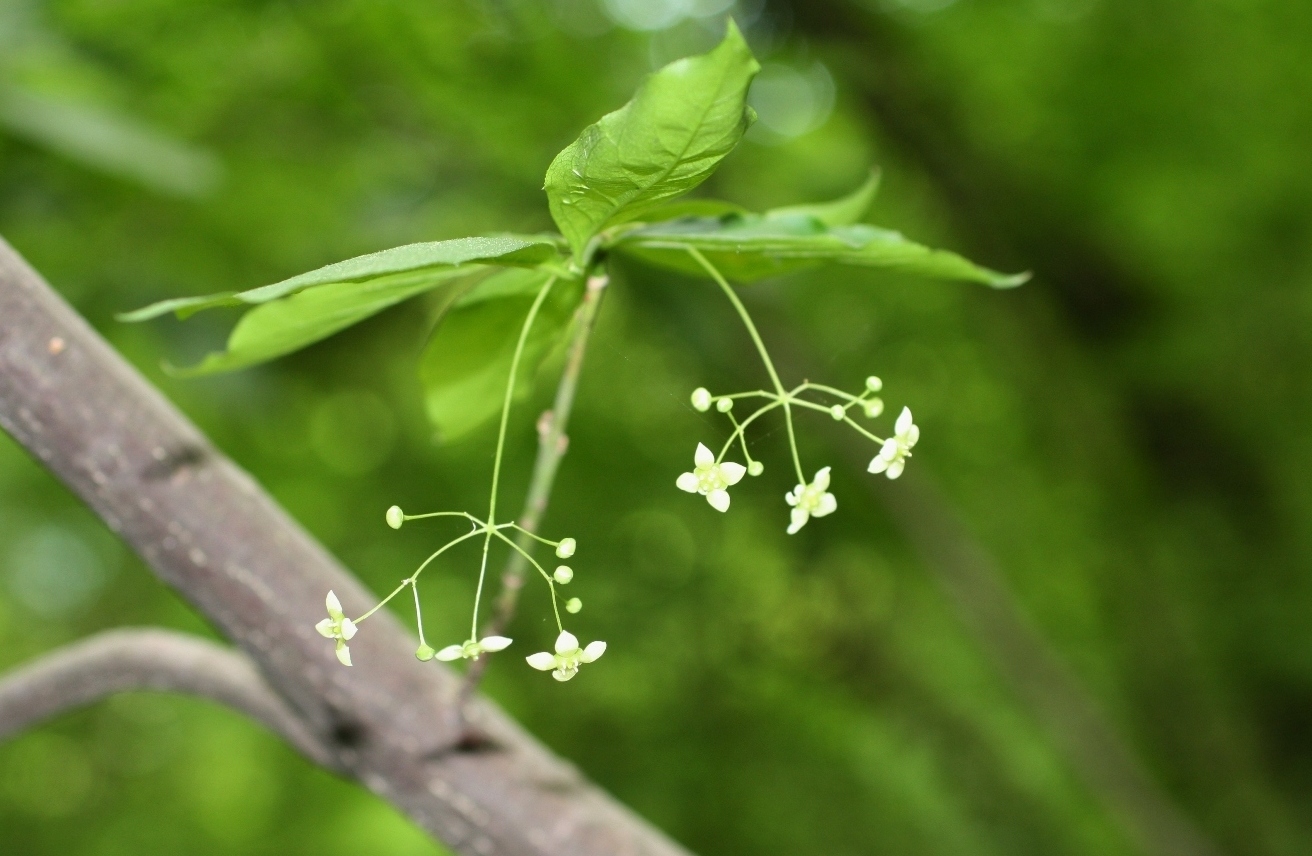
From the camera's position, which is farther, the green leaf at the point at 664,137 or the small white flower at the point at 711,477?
the small white flower at the point at 711,477

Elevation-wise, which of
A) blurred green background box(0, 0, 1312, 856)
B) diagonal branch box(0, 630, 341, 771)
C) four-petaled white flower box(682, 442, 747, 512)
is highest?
four-petaled white flower box(682, 442, 747, 512)

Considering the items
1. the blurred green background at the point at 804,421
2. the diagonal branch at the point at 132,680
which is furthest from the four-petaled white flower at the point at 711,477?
the blurred green background at the point at 804,421

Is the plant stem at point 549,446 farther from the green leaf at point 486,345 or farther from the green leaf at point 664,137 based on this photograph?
the green leaf at point 664,137

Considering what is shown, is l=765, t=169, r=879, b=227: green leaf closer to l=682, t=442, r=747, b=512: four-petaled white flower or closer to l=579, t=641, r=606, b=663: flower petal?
l=682, t=442, r=747, b=512: four-petaled white flower

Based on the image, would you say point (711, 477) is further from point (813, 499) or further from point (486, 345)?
point (486, 345)

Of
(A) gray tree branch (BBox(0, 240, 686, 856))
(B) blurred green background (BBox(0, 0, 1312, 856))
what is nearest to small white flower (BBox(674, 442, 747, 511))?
(A) gray tree branch (BBox(0, 240, 686, 856))

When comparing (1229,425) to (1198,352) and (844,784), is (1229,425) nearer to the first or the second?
(1198,352)
